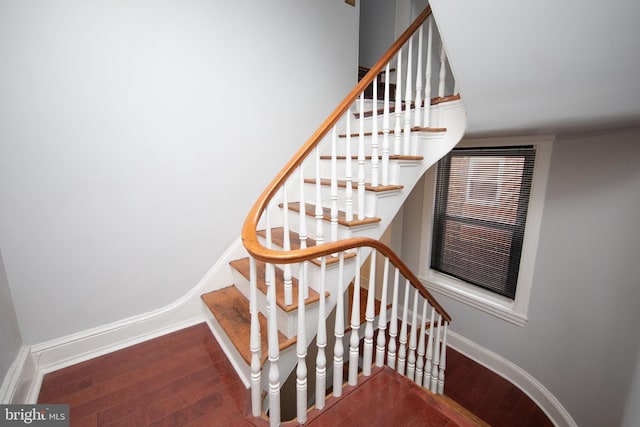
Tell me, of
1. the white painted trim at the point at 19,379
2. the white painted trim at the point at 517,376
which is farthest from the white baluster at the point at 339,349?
the white painted trim at the point at 517,376

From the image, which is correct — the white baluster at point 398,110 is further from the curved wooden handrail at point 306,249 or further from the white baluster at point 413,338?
the white baluster at point 413,338

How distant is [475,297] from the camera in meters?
2.77

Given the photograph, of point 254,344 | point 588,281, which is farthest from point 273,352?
point 588,281

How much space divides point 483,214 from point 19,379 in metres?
3.49

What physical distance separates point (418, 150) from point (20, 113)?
238 centimetres

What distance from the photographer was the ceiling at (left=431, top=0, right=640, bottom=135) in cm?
97

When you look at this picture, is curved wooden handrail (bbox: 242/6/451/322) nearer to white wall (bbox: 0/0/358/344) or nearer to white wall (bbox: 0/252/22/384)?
white wall (bbox: 0/0/358/344)

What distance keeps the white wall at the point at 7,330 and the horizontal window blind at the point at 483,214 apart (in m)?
3.39

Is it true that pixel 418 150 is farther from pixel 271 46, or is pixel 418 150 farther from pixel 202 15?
pixel 202 15

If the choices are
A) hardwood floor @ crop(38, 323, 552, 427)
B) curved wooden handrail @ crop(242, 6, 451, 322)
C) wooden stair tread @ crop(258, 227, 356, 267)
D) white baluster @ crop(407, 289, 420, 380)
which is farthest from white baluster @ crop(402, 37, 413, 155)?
hardwood floor @ crop(38, 323, 552, 427)

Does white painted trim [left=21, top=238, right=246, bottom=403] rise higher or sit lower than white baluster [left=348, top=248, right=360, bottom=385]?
lower

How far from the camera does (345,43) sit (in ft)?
8.44

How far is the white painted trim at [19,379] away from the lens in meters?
1.22

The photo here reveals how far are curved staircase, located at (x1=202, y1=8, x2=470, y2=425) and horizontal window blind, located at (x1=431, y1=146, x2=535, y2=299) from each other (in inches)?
34.9
